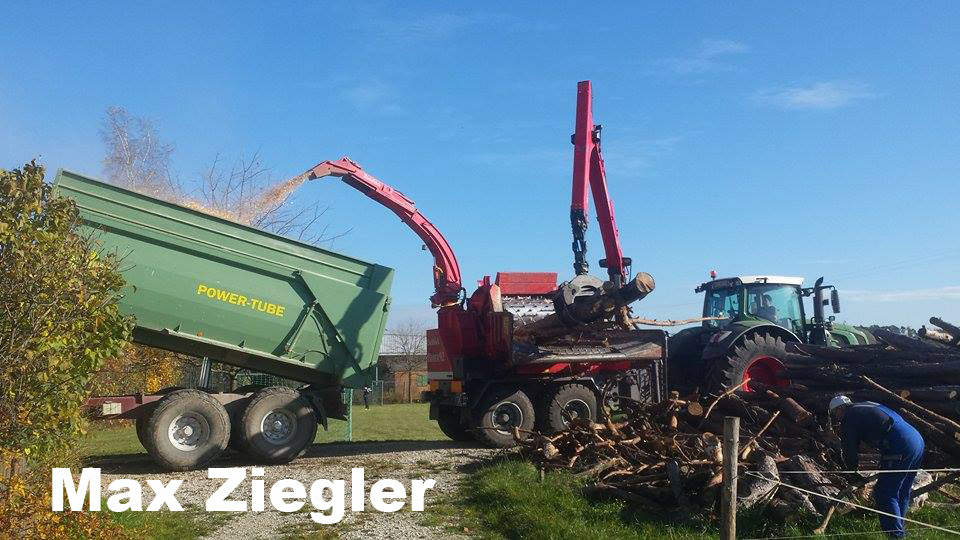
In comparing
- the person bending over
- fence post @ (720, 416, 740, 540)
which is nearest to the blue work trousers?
the person bending over

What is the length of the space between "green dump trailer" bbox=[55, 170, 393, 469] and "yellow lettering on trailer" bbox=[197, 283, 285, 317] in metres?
0.01

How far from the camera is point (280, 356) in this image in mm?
11672

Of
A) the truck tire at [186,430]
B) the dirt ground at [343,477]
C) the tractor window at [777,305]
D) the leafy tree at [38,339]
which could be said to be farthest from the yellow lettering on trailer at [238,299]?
the tractor window at [777,305]

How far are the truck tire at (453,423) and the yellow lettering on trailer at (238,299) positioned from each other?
3.83 meters

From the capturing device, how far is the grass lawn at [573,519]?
7.19 metres

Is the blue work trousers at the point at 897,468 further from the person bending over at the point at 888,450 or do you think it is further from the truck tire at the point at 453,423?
the truck tire at the point at 453,423

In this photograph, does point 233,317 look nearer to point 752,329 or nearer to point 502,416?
point 502,416

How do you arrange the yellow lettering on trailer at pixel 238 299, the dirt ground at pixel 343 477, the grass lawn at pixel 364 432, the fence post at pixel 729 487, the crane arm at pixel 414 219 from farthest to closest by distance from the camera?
the grass lawn at pixel 364 432
the crane arm at pixel 414 219
the yellow lettering on trailer at pixel 238 299
the dirt ground at pixel 343 477
the fence post at pixel 729 487

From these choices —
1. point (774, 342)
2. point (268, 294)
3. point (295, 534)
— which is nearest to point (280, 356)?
point (268, 294)

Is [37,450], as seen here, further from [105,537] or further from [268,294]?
[268,294]

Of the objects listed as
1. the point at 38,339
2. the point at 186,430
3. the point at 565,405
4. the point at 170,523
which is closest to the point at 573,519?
the point at 170,523

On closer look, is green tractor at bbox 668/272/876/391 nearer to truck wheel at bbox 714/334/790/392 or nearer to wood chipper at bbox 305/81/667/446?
truck wheel at bbox 714/334/790/392

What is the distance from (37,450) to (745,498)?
571 cm

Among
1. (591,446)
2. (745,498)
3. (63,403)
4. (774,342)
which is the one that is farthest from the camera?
(774,342)
